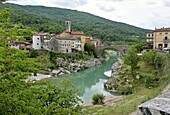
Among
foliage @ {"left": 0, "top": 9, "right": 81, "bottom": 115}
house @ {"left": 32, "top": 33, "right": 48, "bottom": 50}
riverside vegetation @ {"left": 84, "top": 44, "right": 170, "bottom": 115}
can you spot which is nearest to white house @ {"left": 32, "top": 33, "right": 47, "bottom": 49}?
house @ {"left": 32, "top": 33, "right": 48, "bottom": 50}

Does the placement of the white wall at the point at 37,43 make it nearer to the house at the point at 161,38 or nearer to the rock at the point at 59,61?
the rock at the point at 59,61

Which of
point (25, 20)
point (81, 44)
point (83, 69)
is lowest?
point (83, 69)

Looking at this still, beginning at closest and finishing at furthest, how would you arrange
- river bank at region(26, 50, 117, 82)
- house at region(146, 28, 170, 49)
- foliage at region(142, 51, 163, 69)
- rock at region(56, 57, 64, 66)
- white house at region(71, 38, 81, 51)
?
1. foliage at region(142, 51, 163, 69)
2. river bank at region(26, 50, 117, 82)
3. house at region(146, 28, 170, 49)
4. rock at region(56, 57, 64, 66)
5. white house at region(71, 38, 81, 51)

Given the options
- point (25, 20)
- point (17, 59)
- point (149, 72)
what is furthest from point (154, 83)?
point (25, 20)

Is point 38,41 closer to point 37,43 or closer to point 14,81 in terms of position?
point 37,43

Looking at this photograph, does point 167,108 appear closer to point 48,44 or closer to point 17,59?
point 17,59

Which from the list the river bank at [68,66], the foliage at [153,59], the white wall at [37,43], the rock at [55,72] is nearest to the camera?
the foliage at [153,59]

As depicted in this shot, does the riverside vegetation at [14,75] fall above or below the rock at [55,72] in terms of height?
above

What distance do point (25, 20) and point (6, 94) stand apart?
10398cm

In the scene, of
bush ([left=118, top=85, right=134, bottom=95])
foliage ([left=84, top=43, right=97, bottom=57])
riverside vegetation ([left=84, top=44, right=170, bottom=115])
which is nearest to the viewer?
riverside vegetation ([left=84, top=44, right=170, bottom=115])

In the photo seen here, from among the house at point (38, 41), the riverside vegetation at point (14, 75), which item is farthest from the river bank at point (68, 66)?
the riverside vegetation at point (14, 75)

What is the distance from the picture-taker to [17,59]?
5.88 m

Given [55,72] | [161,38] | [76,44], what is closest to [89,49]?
[76,44]

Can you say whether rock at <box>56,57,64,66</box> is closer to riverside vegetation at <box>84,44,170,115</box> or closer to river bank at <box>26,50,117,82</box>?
river bank at <box>26,50,117,82</box>
